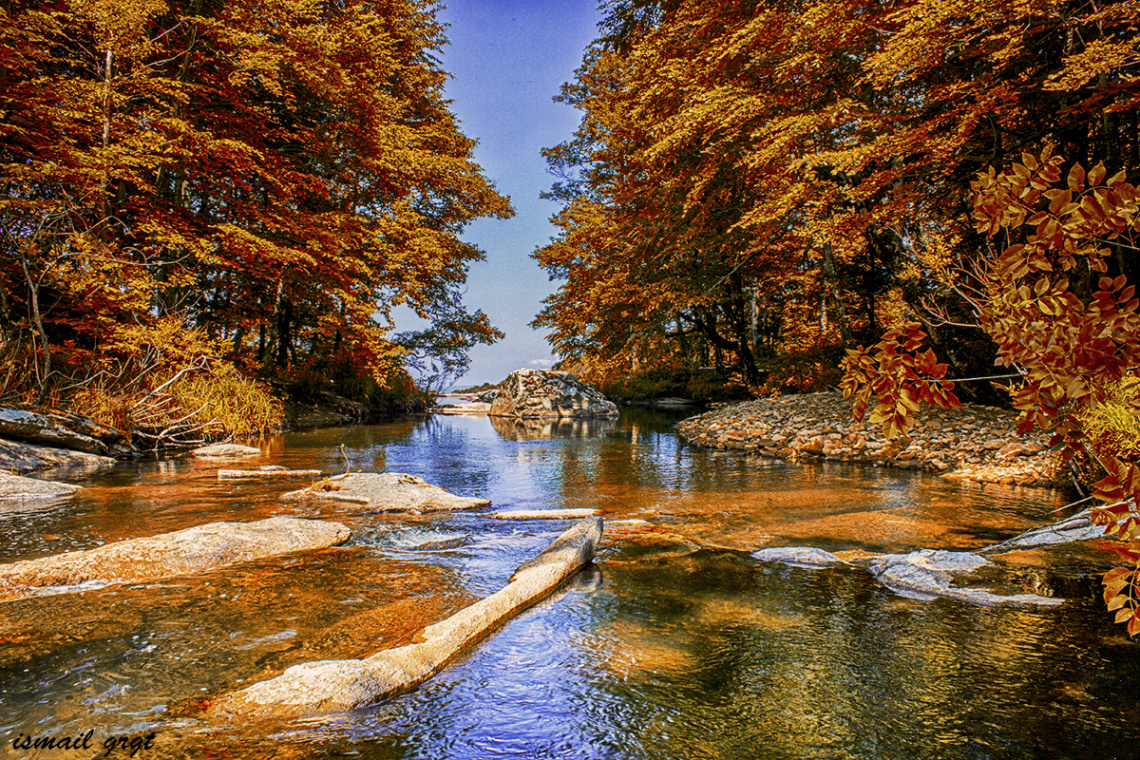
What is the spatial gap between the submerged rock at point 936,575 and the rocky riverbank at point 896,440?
3.00 metres

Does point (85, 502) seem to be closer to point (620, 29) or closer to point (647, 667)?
point (647, 667)

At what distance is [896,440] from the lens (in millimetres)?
7570

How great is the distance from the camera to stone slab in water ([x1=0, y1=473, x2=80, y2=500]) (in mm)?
5258

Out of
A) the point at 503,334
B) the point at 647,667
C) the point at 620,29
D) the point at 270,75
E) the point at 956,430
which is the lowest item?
the point at 647,667

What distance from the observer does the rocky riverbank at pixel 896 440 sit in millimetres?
6909

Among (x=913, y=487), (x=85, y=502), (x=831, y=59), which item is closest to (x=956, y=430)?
(x=913, y=487)

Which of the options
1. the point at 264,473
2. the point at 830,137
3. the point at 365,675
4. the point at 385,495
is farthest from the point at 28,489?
the point at 830,137

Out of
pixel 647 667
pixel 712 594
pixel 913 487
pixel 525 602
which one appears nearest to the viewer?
pixel 647 667

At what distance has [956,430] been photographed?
8.25m

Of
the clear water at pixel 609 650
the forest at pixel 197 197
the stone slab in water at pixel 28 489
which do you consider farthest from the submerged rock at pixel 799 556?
the forest at pixel 197 197

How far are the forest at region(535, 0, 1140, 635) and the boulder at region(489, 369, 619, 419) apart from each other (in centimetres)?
184

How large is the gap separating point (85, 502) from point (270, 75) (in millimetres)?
9799

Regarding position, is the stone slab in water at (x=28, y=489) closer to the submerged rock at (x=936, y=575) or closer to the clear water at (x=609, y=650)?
the clear water at (x=609, y=650)

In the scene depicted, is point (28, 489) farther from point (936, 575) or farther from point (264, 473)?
point (936, 575)
